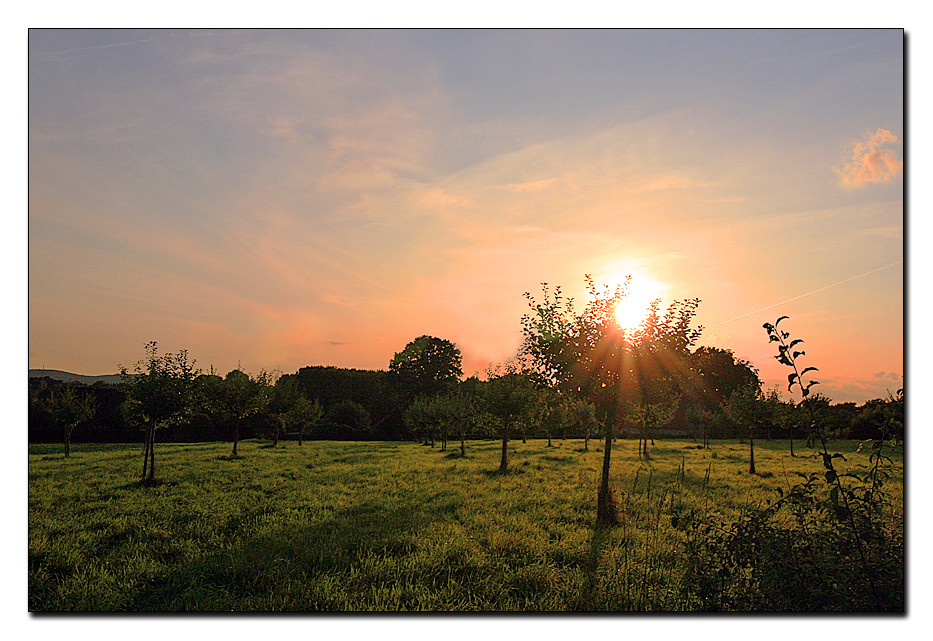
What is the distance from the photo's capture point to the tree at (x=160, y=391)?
13938mm

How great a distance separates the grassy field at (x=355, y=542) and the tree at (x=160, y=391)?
174 cm

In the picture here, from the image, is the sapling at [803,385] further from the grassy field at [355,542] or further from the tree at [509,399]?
the tree at [509,399]

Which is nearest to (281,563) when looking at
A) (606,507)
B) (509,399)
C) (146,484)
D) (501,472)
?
(606,507)

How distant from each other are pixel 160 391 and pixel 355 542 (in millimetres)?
9368

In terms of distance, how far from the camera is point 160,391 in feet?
46.2

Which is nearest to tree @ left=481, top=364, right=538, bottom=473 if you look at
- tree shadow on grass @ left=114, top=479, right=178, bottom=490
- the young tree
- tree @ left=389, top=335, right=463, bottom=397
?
tree @ left=389, top=335, right=463, bottom=397

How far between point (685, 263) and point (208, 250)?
22.8 ft

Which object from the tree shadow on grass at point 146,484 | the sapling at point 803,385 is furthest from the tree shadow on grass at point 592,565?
the tree shadow on grass at point 146,484

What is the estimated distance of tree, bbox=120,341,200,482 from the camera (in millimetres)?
13938

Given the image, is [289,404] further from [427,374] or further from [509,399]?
[509,399]

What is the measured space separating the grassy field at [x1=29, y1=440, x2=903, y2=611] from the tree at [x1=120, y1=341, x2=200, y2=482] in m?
1.74

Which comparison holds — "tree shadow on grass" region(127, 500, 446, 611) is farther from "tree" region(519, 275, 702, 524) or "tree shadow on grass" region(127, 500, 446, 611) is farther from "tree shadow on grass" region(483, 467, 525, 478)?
"tree shadow on grass" region(483, 467, 525, 478)

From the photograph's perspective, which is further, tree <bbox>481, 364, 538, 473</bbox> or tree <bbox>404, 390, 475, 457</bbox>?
tree <bbox>404, 390, 475, 457</bbox>
